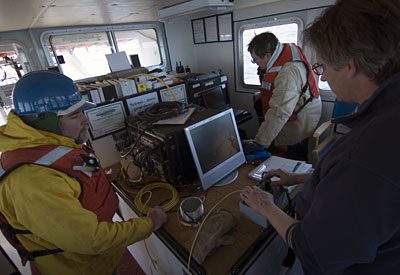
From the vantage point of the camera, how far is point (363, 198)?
509 millimetres

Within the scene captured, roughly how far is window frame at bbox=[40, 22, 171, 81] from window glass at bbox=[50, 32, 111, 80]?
67 mm

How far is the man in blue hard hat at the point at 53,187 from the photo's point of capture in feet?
2.64

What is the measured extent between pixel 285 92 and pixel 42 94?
57.5 inches

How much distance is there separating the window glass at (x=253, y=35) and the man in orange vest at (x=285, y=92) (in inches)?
30.9

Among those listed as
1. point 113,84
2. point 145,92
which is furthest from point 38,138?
point 145,92

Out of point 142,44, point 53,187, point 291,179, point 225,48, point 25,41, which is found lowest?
point 291,179

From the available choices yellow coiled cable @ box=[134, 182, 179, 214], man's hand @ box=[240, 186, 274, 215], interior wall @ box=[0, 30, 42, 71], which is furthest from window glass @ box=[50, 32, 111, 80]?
man's hand @ box=[240, 186, 274, 215]

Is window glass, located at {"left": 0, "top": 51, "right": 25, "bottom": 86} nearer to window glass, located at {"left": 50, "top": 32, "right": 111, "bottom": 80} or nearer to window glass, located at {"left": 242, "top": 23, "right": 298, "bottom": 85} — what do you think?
window glass, located at {"left": 50, "top": 32, "right": 111, "bottom": 80}

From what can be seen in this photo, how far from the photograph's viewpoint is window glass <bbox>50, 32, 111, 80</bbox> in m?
3.09

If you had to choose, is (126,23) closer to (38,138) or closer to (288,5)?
(288,5)

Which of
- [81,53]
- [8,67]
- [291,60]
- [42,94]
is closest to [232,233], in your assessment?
[42,94]

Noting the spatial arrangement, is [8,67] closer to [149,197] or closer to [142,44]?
[142,44]

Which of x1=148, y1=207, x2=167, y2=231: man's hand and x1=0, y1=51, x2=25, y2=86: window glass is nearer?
x1=148, y1=207, x2=167, y2=231: man's hand

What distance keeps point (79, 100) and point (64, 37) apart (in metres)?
2.72
